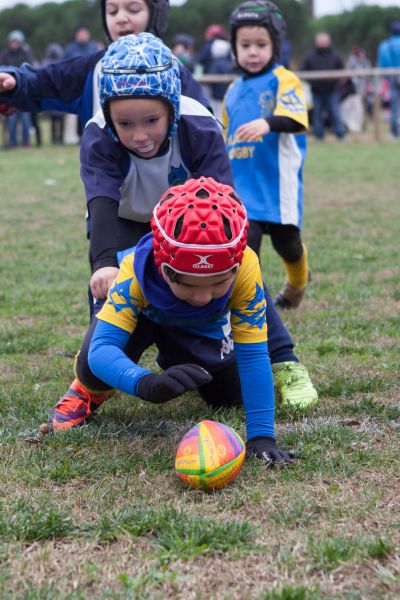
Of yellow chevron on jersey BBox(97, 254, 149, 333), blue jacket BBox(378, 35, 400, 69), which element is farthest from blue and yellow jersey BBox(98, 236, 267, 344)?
blue jacket BBox(378, 35, 400, 69)

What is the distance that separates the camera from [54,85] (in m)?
4.60

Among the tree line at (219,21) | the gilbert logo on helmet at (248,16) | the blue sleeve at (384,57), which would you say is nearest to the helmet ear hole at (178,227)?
the gilbert logo on helmet at (248,16)

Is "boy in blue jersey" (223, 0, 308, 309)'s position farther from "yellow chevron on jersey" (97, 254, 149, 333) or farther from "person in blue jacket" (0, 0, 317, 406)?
"yellow chevron on jersey" (97, 254, 149, 333)

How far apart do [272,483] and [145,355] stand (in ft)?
6.17

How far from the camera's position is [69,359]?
4.86 m

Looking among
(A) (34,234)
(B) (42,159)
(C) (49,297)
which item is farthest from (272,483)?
(B) (42,159)

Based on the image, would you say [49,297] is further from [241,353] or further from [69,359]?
[241,353]

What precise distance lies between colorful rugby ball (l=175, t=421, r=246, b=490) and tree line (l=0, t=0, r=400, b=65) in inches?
1181

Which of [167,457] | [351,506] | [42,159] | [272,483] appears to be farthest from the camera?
[42,159]

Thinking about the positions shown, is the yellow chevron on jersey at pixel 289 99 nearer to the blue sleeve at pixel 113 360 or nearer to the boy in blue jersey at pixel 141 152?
the boy in blue jersey at pixel 141 152

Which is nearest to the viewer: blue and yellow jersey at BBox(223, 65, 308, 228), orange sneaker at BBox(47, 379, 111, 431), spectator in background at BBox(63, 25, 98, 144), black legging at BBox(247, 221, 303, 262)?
orange sneaker at BBox(47, 379, 111, 431)

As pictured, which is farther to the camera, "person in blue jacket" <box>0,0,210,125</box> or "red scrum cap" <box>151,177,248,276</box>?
"person in blue jacket" <box>0,0,210,125</box>

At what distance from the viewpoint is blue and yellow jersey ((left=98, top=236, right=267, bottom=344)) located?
133 inches

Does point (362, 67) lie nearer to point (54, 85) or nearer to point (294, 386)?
point (54, 85)
